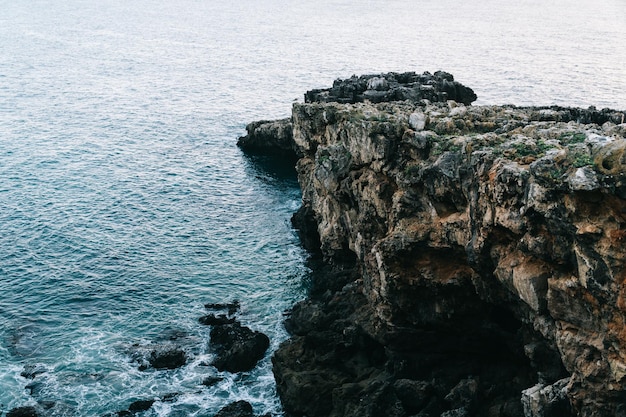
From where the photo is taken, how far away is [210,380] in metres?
56.8

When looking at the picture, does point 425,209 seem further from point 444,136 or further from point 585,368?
point 585,368

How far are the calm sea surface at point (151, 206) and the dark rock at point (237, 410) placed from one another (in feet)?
2.99

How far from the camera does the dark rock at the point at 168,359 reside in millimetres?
58656

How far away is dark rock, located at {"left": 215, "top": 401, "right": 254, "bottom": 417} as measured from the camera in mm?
52125

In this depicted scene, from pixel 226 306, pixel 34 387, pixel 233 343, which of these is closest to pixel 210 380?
pixel 233 343

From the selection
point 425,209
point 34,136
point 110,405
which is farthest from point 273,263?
point 34,136

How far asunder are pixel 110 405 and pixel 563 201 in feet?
126

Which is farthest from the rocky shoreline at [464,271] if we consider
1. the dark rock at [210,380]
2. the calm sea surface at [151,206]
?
the calm sea surface at [151,206]

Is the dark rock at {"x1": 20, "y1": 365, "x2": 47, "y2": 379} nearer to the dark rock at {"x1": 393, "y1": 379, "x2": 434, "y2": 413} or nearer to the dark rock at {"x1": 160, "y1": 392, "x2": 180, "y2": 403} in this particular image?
the dark rock at {"x1": 160, "y1": 392, "x2": 180, "y2": 403}

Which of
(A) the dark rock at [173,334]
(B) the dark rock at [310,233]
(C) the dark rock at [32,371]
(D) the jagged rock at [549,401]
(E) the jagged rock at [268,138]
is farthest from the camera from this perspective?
(E) the jagged rock at [268,138]

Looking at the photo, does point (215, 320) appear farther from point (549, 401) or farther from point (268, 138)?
point (268, 138)

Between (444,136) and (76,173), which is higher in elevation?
(444,136)

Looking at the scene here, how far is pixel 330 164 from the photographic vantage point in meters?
61.9

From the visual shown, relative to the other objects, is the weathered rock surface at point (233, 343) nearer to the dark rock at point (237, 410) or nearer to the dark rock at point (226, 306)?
the dark rock at point (226, 306)
